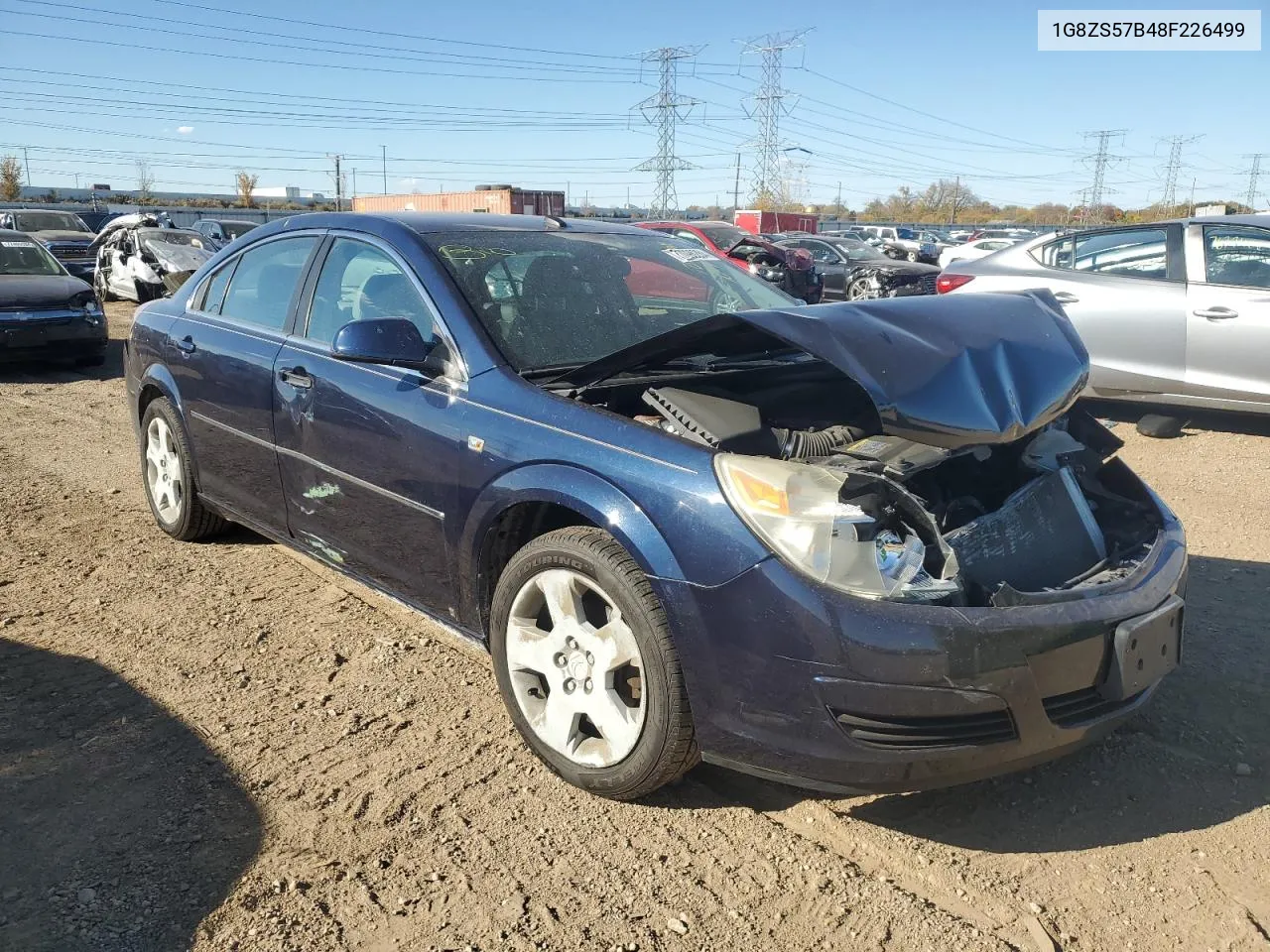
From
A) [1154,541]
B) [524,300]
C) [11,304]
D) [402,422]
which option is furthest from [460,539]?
[11,304]

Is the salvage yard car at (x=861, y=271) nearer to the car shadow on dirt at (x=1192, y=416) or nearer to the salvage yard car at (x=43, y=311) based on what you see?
the car shadow on dirt at (x=1192, y=416)

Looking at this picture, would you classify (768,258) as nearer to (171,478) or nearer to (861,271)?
(861,271)

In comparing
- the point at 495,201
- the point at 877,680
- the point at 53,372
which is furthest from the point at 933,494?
the point at 495,201

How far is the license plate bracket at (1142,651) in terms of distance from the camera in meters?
2.56

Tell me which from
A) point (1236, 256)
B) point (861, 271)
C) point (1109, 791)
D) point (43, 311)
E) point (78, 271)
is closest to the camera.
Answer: point (1109, 791)

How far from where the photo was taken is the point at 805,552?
2414 millimetres

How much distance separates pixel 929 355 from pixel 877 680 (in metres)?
1.06

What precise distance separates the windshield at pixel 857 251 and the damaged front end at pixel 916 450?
1765cm

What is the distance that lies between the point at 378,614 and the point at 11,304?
874 cm

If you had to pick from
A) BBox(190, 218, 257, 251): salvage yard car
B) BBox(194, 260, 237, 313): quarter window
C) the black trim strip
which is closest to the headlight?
the black trim strip

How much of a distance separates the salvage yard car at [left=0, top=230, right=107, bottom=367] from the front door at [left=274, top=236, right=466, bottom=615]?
838 cm

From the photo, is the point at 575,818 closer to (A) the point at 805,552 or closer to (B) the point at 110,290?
(A) the point at 805,552

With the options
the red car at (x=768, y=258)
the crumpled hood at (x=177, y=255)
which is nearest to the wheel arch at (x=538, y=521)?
the red car at (x=768, y=258)

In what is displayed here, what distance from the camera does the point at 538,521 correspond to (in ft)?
9.93
